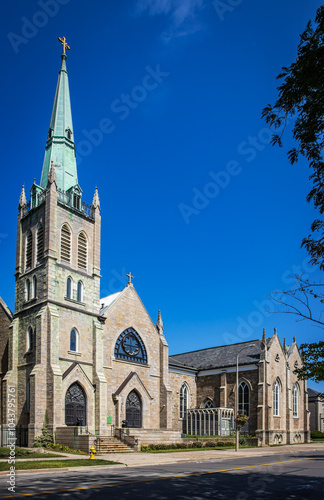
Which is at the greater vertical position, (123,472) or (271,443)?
(123,472)

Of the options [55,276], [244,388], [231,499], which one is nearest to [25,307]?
[55,276]

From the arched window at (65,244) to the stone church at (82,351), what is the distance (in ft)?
0.27

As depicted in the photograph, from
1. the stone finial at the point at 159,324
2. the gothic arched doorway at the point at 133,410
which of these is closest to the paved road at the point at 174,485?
the gothic arched doorway at the point at 133,410

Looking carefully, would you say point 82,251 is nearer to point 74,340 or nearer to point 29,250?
point 29,250

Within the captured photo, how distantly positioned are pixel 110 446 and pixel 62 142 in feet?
77.4

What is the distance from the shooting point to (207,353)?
54906 millimetres

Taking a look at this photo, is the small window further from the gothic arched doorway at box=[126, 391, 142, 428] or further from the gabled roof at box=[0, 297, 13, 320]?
the gothic arched doorway at box=[126, 391, 142, 428]

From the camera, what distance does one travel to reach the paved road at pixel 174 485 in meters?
11.9

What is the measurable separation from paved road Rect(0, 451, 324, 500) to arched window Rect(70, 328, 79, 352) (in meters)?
17.1

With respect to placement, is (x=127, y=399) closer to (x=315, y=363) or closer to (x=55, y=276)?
(x=55, y=276)

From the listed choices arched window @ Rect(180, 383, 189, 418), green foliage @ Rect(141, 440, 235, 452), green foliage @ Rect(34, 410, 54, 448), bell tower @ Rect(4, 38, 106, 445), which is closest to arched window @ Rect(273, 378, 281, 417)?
arched window @ Rect(180, 383, 189, 418)

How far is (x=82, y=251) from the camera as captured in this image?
125 feet

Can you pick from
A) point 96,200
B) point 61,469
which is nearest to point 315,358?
point 61,469

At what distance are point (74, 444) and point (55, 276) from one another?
1138cm
